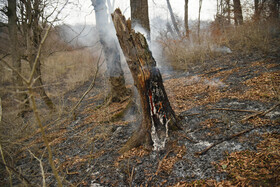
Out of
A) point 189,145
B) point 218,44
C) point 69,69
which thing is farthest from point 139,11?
point 69,69

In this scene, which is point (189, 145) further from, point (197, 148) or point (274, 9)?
point (274, 9)

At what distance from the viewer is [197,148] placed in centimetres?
203

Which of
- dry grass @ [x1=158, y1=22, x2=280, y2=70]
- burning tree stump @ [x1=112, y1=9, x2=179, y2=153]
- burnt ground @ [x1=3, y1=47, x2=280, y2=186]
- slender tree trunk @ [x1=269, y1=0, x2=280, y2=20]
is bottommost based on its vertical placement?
burnt ground @ [x1=3, y1=47, x2=280, y2=186]

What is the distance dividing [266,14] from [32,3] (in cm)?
1011

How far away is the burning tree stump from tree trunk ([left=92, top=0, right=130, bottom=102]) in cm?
234

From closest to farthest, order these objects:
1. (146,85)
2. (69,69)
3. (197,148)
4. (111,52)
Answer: (197,148) < (146,85) < (111,52) < (69,69)

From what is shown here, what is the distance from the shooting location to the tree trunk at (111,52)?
14.9ft

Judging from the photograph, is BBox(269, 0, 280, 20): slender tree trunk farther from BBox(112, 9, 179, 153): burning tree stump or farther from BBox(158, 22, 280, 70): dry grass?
BBox(112, 9, 179, 153): burning tree stump

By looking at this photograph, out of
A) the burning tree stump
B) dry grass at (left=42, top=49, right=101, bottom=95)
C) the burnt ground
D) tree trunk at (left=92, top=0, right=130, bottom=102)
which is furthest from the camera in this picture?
dry grass at (left=42, top=49, right=101, bottom=95)

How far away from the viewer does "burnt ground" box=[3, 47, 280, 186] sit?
1627mm

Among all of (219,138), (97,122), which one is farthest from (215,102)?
(97,122)

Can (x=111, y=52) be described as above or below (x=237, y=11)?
below

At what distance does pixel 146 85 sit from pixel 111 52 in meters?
2.75

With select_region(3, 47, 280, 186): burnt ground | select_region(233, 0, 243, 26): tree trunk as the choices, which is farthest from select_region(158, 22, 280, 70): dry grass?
select_region(3, 47, 280, 186): burnt ground
